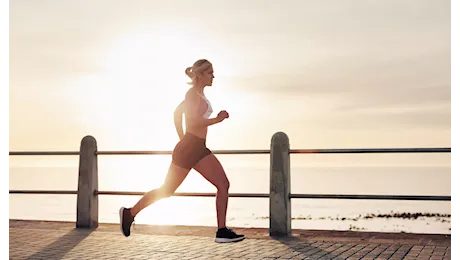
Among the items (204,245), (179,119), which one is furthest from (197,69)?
(204,245)

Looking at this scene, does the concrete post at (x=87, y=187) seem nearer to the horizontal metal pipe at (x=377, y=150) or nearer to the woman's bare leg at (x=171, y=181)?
the horizontal metal pipe at (x=377, y=150)

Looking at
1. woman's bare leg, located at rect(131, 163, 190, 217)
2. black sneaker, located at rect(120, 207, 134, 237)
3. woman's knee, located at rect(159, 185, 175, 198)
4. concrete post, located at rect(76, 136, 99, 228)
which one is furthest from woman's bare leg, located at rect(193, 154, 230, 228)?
concrete post, located at rect(76, 136, 99, 228)

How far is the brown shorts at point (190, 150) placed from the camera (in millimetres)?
8352

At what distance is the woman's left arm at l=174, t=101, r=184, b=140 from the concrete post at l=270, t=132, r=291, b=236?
2.69 m

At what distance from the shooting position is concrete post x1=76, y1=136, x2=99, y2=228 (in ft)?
40.1

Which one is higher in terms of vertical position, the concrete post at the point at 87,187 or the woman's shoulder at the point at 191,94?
the woman's shoulder at the point at 191,94

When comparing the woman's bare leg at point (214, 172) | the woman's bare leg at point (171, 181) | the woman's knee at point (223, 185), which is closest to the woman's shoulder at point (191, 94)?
the woman's bare leg at point (214, 172)

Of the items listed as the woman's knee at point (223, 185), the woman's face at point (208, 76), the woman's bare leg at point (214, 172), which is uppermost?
the woman's face at point (208, 76)

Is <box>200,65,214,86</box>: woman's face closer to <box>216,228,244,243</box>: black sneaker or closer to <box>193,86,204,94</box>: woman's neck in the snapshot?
<box>193,86,204,94</box>: woman's neck

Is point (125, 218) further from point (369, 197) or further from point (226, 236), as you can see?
point (369, 197)

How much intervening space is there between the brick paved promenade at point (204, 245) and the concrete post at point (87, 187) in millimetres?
253

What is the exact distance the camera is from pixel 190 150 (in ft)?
27.4
